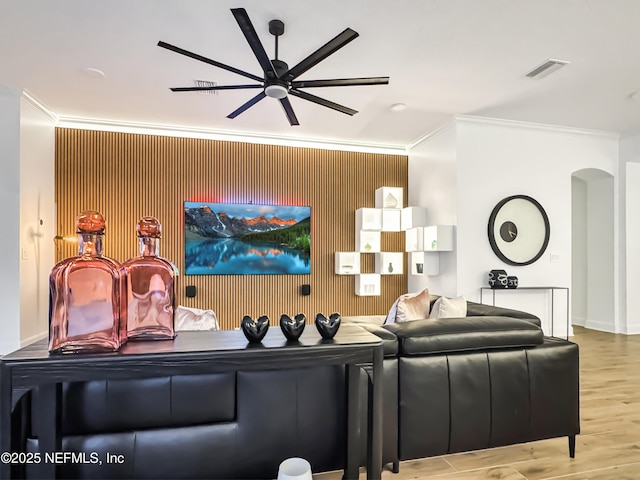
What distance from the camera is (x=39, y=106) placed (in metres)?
4.66

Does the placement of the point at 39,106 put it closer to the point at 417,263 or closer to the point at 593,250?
the point at 417,263

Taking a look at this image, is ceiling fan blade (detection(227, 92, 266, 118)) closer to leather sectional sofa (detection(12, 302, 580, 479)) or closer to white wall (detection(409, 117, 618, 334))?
leather sectional sofa (detection(12, 302, 580, 479))

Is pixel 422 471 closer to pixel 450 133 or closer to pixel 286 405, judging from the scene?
pixel 286 405

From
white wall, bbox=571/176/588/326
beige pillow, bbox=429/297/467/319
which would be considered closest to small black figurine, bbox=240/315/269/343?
beige pillow, bbox=429/297/467/319

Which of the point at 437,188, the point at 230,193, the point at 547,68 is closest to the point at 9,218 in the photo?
the point at 230,193

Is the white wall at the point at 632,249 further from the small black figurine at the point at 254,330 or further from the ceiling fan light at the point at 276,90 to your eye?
the small black figurine at the point at 254,330

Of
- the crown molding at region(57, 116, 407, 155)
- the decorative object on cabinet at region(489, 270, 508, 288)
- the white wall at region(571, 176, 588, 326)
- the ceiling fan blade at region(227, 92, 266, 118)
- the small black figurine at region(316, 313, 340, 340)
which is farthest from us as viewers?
the white wall at region(571, 176, 588, 326)

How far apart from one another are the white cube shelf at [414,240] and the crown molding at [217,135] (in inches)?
57.7

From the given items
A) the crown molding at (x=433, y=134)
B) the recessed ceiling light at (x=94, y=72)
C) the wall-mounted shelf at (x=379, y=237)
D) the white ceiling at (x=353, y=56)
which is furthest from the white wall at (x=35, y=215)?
the crown molding at (x=433, y=134)

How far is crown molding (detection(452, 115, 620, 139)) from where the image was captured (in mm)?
5109

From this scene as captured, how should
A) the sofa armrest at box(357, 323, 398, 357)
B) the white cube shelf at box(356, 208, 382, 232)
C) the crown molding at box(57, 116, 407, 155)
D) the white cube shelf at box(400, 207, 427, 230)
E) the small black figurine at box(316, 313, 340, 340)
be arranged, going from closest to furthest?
the small black figurine at box(316, 313, 340, 340) → the sofa armrest at box(357, 323, 398, 357) → the crown molding at box(57, 116, 407, 155) → the white cube shelf at box(400, 207, 427, 230) → the white cube shelf at box(356, 208, 382, 232)

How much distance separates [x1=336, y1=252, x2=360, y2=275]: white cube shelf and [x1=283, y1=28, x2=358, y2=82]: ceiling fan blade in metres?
3.43

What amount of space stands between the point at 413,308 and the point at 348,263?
308cm

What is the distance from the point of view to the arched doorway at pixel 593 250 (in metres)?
5.94
